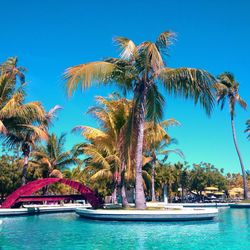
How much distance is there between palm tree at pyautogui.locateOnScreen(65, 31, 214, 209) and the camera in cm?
1578

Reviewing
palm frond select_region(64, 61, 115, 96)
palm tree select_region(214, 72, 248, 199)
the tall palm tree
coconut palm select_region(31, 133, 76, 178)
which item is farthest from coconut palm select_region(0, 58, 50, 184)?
palm tree select_region(214, 72, 248, 199)

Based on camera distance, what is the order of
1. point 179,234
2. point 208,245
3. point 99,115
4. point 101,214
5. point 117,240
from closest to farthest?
1. point 208,245
2. point 117,240
3. point 179,234
4. point 101,214
5. point 99,115

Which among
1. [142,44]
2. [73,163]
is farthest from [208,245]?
[73,163]

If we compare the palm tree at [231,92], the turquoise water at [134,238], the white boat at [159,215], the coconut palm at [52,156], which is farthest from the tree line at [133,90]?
the palm tree at [231,92]

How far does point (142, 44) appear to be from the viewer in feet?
53.5

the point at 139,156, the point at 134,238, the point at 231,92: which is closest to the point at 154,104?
the point at 139,156

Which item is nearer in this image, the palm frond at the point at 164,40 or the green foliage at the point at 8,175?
the palm frond at the point at 164,40

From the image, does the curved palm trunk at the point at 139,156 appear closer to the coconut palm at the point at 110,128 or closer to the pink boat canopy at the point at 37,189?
the coconut palm at the point at 110,128

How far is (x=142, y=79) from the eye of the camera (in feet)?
55.8

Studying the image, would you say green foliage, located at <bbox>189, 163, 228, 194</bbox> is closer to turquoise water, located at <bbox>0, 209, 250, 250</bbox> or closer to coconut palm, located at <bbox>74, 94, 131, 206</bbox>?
coconut palm, located at <bbox>74, 94, 131, 206</bbox>

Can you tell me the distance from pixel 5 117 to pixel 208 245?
11.1 metres

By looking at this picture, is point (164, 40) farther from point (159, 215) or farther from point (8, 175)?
point (8, 175)

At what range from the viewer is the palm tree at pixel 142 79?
15781 mm

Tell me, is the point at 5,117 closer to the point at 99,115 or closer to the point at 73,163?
the point at 99,115
